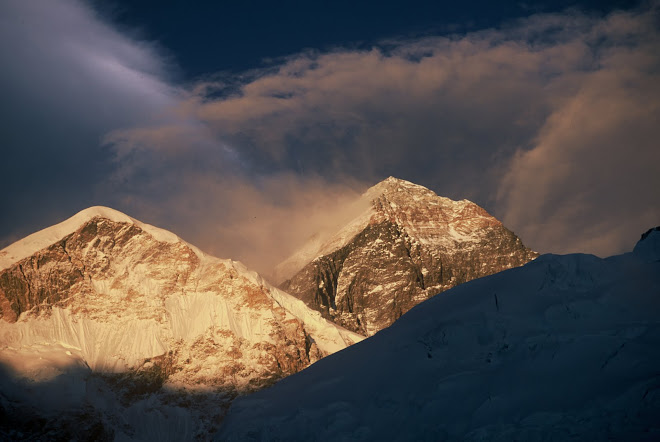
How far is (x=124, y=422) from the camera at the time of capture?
529 ft

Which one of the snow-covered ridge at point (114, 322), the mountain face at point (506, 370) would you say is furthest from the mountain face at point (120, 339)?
the mountain face at point (506, 370)

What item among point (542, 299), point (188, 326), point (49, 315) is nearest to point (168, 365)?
point (188, 326)

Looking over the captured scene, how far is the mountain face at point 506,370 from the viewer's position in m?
35.1

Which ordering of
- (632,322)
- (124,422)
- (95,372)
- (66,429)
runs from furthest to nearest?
(95,372), (124,422), (66,429), (632,322)

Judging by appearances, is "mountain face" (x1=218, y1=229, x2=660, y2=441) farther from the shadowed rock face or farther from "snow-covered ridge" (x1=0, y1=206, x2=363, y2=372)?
"snow-covered ridge" (x1=0, y1=206, x2=363, y2=372)

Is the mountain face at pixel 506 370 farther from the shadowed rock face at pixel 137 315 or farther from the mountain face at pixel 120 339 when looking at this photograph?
the shadowed rock face at pixel 137 315

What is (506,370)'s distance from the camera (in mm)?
38562

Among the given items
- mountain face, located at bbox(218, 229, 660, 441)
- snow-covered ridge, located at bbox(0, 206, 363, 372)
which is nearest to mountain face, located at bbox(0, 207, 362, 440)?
snow-covered ridge, located at bbox(0, 206, 363, 372)

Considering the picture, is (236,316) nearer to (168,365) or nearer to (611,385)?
(168,365)

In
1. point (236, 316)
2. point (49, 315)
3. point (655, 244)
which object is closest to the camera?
point (655, 244)

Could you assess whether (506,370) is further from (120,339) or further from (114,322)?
(114,322)

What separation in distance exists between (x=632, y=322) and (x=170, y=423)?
471ft

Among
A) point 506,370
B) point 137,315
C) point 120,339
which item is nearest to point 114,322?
point 137,315

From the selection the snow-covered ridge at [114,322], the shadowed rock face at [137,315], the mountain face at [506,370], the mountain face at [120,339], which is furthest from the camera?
the shadowed rock face at [137,315]
